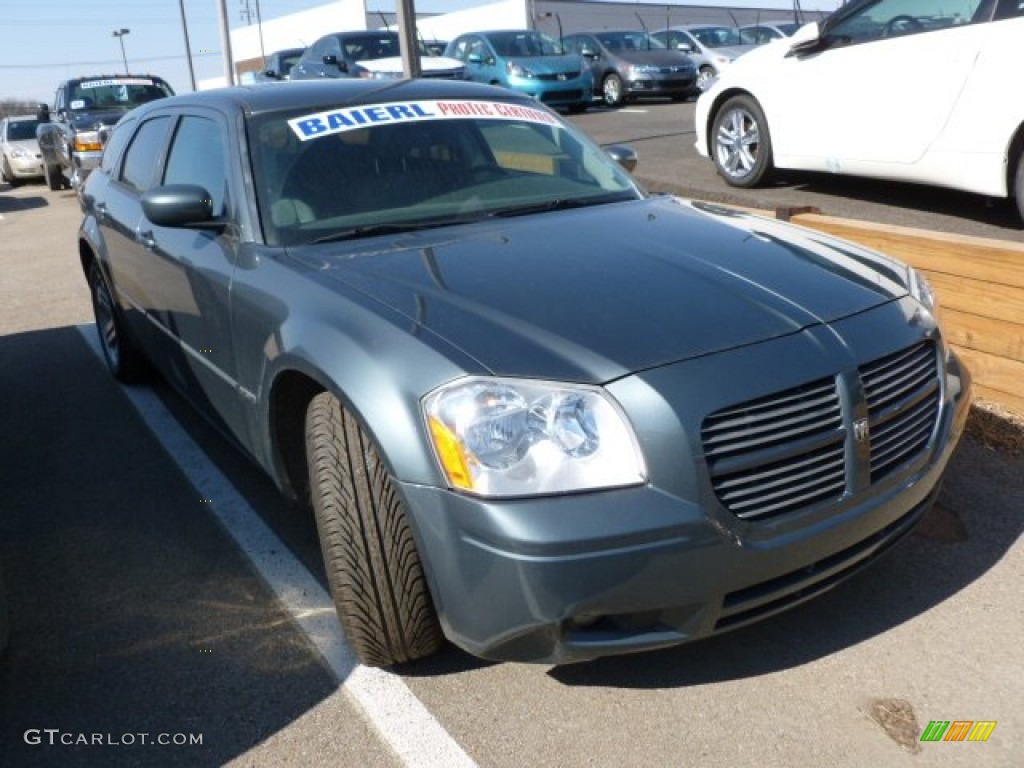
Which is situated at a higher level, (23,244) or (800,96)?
A: (800,96)

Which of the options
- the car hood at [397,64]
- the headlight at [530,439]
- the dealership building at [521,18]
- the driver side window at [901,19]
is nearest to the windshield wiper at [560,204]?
the headlight at [530,439]

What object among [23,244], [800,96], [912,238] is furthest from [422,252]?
[23,244]

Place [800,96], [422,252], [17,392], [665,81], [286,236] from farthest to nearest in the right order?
1. [665,81]
2. [800,96]
3. [17,392]
4. [286,236]
5. [422,252]

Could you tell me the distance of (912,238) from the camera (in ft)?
14.0

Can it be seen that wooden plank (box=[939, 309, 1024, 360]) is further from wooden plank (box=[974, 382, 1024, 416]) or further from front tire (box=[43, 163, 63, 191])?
front tire (box=[43, 163, 63, 191])

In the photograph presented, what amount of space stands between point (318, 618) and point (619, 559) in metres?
1.25

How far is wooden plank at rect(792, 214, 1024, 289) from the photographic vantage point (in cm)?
389

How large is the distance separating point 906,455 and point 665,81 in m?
16.7

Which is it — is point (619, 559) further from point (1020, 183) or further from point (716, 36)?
point (716, 36)

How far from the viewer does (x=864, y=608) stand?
2.83m

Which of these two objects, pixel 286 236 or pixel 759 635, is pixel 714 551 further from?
pixel 286 236

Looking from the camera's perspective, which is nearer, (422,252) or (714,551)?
(714,551)

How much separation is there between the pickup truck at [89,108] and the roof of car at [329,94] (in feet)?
34.0

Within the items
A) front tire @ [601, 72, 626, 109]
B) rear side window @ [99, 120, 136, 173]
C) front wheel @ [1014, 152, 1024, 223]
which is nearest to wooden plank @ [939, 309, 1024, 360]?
front wheel @ [1014, 152, 1024, 223]
